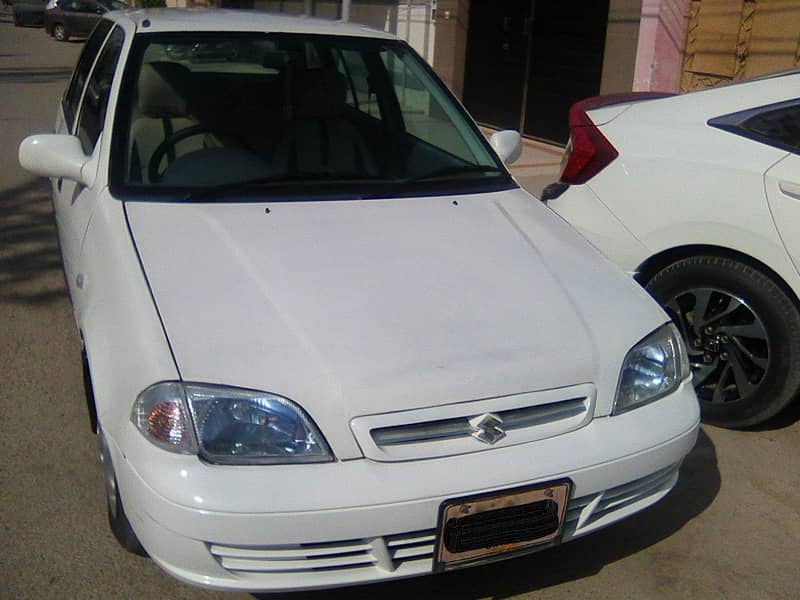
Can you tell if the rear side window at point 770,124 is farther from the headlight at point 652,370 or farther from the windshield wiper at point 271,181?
the windshield wiper at point 271,181

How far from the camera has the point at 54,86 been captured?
15156 millimetres

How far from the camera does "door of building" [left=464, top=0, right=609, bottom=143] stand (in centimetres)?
1023

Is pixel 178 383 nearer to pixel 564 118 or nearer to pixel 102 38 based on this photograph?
pixel 102 38

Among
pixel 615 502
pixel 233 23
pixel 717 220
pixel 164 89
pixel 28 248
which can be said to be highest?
pixel 233 23

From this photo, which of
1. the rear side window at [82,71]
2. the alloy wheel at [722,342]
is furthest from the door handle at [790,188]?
the rear side window at [82,71]

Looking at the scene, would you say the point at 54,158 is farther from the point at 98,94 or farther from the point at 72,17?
the point at 72,17

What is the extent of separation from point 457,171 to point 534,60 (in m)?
7.66

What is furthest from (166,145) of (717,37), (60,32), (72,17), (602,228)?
(60,32)

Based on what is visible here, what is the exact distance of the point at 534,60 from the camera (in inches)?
429

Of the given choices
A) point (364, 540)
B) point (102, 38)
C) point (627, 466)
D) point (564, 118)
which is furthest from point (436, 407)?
point (564, 118)

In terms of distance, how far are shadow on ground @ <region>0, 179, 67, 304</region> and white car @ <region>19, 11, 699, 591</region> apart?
1875 millimetres

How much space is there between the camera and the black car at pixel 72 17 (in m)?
25.5

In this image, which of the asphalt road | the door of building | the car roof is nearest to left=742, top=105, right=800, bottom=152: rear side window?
the asphalt road

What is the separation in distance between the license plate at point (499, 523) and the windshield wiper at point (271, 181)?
4.99ft
